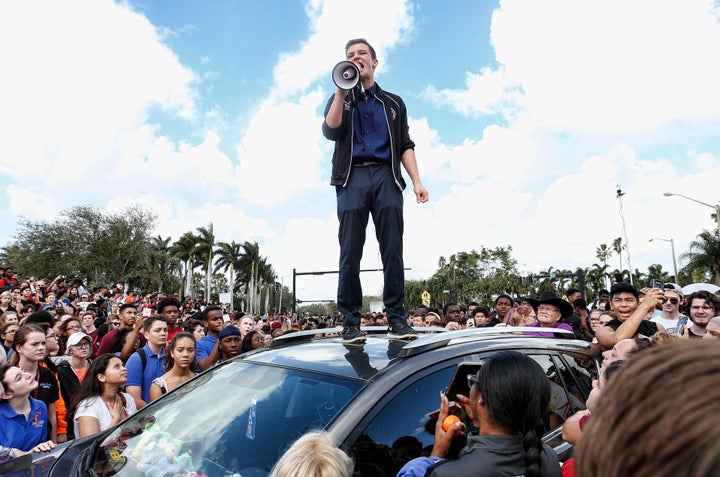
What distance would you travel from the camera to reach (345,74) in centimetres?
336

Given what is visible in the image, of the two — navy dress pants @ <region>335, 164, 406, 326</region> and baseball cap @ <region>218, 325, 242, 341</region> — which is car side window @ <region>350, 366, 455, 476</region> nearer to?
navy dress pants @ <region>335, 164, 406, 326</region>

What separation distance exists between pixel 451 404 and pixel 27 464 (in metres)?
2.20

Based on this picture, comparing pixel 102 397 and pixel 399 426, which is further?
pixel 102 397

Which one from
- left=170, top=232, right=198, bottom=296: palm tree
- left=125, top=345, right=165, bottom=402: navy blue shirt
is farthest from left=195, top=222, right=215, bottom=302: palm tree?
left=125, top=345, right=165, bottom=402: navy blue shirt

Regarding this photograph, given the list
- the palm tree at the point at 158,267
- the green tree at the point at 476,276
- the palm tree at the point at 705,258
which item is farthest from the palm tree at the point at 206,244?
the palm tree at the point at 705,258

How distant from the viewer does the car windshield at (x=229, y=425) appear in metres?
2.15

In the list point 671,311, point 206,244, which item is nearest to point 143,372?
point 671,311

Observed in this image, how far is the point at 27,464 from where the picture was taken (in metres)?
2.66

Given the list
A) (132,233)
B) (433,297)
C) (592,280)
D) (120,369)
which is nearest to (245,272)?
(433,297)

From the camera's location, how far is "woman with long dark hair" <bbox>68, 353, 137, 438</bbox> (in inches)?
162

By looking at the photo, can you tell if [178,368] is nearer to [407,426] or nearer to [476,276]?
[407,426]

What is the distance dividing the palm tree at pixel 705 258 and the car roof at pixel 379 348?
4064cm

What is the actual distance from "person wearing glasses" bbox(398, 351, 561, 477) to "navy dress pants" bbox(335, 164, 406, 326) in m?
1.55

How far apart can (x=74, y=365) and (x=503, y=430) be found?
5.18 meters
